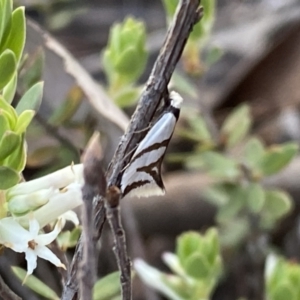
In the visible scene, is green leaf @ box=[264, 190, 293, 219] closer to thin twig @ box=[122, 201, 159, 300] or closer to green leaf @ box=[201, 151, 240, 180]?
green leaf @ box=[201, 151, 240, 180]

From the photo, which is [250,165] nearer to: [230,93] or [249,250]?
[249,250]

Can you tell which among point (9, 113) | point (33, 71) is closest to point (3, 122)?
point (9, 113)

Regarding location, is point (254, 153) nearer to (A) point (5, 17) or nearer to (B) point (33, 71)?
(B) point (33, 71)

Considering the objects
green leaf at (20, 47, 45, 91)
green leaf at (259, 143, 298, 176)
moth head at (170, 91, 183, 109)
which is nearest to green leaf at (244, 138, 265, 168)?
green leaf at (259, 143, 298, 176)

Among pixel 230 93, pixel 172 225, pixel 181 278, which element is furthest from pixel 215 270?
pixel 230 93

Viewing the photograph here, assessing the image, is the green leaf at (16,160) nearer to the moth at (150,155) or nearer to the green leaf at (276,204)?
the moth at (150,155)
